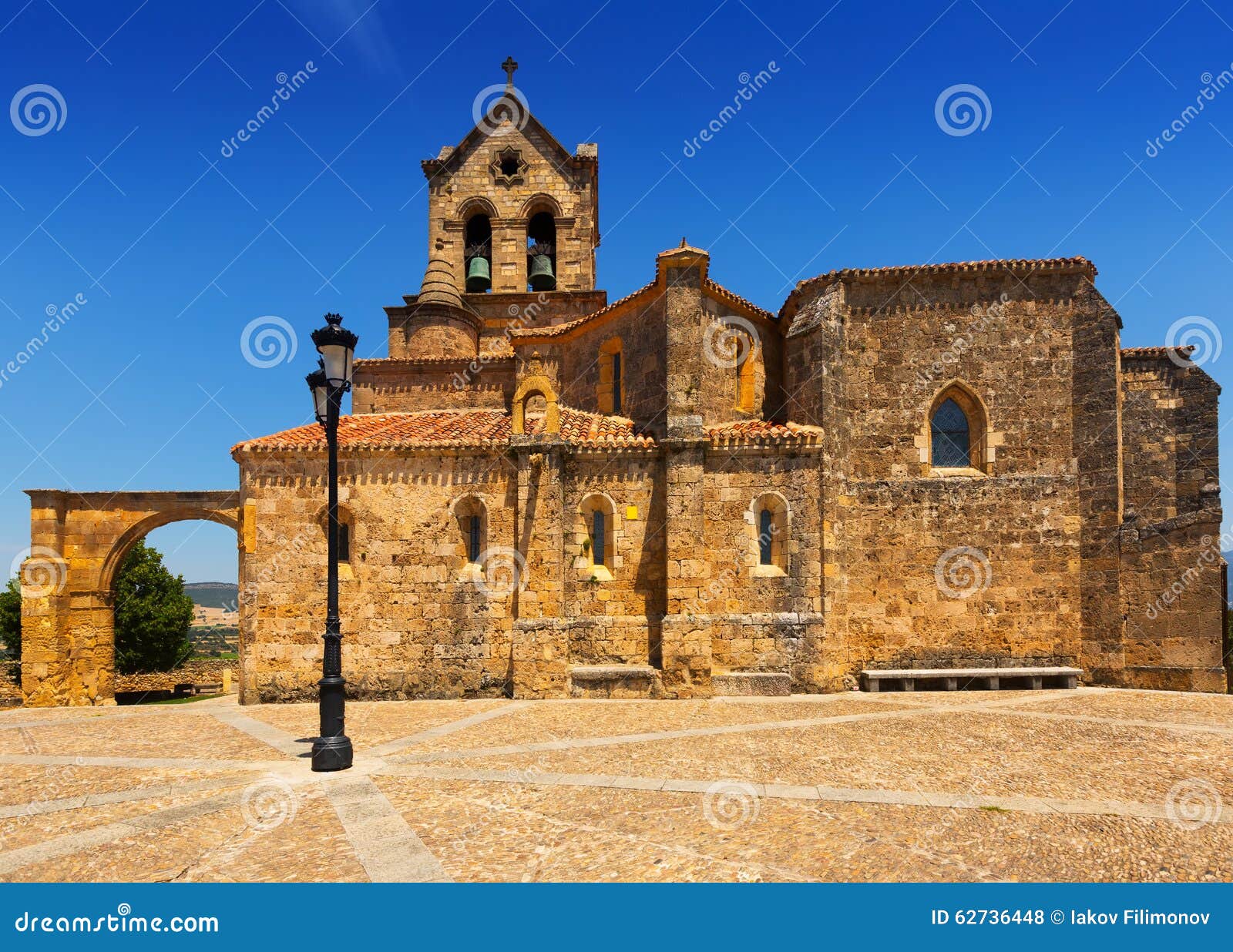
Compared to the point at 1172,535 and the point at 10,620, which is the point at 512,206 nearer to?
the point at 1172,535

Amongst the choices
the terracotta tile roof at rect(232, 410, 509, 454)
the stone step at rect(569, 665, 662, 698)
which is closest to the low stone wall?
the terracotta tile roof at rect(232, 410, 509, 454)

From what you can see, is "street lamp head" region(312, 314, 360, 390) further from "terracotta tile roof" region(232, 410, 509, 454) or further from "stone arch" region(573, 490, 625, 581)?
"stone arch" region(573, 490, 625, 581)

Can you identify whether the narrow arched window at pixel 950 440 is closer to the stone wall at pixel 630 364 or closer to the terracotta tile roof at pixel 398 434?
the stone wall at pixel 630 364

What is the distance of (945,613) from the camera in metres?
13.5

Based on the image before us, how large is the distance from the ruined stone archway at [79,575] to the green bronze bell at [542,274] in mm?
11488

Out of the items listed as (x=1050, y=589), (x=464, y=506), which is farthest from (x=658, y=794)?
(x=1050, y=589)

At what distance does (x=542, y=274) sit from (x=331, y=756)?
1689cm

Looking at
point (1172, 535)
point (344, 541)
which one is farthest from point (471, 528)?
point (1172, 535)

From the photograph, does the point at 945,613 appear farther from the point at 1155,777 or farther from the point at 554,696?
the point at 554,696

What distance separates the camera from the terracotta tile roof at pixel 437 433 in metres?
12.6

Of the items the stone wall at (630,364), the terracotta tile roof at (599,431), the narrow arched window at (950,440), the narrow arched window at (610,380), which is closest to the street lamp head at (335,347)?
the terracotta tile roof at (599,431)

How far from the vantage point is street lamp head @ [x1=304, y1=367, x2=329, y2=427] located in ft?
26.9

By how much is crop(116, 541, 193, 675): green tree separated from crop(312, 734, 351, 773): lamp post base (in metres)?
24.4

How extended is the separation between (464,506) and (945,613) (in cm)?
1090
